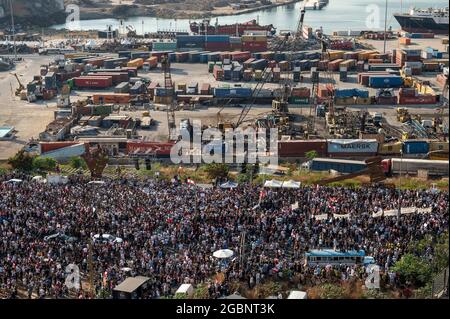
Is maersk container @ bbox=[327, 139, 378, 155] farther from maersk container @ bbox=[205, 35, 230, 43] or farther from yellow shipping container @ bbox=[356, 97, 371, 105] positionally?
maersk container @ bbox=[205, 35, 230, 43]

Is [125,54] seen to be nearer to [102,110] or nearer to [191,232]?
[102,110]

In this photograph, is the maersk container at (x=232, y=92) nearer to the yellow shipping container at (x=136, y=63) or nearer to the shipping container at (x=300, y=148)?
the shipping container at (x=300, y=148)

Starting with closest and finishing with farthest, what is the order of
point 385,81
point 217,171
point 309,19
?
1. point 217,171
2. point 385,81
3. point 309,19

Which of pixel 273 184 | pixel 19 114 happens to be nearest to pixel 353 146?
pixel 273 184

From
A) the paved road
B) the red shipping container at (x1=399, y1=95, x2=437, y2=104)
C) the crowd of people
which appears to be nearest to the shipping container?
the crowd of people

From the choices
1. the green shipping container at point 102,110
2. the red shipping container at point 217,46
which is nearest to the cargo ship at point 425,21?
the red shipping container at point 217,46
